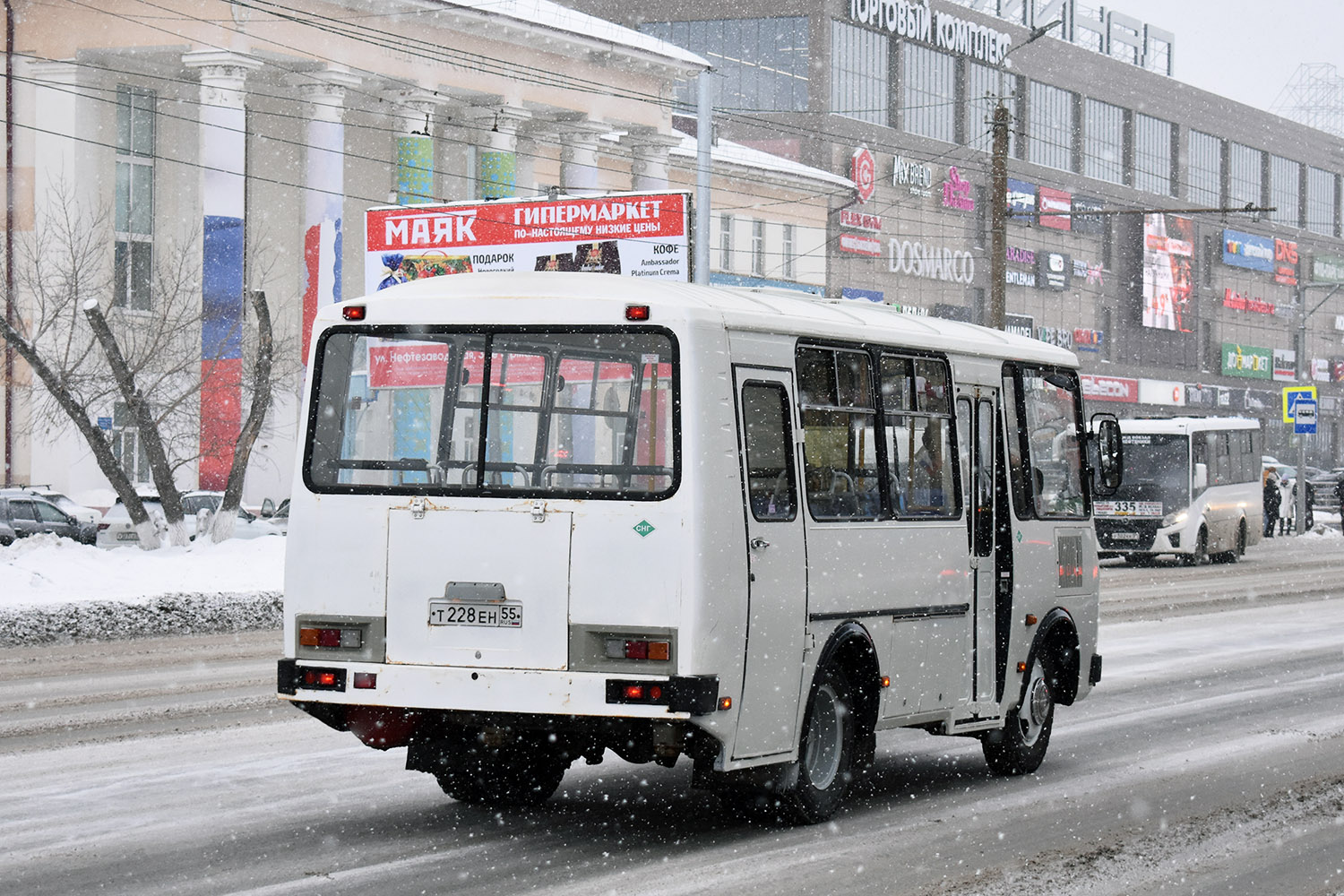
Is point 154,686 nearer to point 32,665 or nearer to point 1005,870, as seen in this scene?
point 32,665

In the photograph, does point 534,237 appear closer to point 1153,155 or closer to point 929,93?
point 929,93

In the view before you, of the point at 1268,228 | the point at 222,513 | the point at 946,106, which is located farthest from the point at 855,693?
the point at 1268,228

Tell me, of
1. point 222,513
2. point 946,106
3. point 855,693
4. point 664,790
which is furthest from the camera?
point 946,106

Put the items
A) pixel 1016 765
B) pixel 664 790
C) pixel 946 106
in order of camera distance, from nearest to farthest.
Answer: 1. pixel 664 790
2. pixel 1016 765
3. pixel 946 106

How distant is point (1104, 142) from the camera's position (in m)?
102

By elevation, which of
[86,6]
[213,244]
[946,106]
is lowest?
[213,244]

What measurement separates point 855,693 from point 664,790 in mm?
1381

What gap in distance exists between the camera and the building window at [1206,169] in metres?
110

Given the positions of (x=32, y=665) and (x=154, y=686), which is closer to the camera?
(x=154, y=686)

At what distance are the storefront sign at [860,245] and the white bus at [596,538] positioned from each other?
222 feet

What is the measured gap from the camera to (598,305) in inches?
353

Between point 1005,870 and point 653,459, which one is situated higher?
point 653,459

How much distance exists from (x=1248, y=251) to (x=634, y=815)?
356ft

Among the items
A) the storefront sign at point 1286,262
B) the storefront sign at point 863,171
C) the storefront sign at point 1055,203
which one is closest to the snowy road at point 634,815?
the storefront sign at point 863,171
